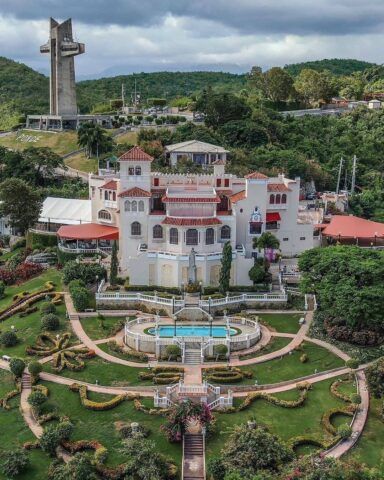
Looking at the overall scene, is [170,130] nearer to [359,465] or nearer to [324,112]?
[324,112]

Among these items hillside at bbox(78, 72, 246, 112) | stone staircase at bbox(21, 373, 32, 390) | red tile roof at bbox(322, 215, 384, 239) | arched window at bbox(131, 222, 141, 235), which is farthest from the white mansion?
hillside at bbox(78, 72, 246, 112)

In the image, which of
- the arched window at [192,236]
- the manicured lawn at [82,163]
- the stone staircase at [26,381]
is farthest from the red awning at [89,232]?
the manicured lawn at [82,163]

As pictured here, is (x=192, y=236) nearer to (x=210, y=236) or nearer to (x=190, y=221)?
(x=190, y=221)

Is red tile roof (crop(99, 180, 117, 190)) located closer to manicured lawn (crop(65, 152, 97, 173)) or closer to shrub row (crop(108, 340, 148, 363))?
shrub row (crop(108, 340, 148, 363))

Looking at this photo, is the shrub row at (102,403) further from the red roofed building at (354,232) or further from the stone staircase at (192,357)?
the red roofed building at (354,232)

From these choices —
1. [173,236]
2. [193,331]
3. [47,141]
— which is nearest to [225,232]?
[173,236]

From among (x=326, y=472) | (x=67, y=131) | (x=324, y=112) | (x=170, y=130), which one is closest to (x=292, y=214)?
(x=326, y=472)
